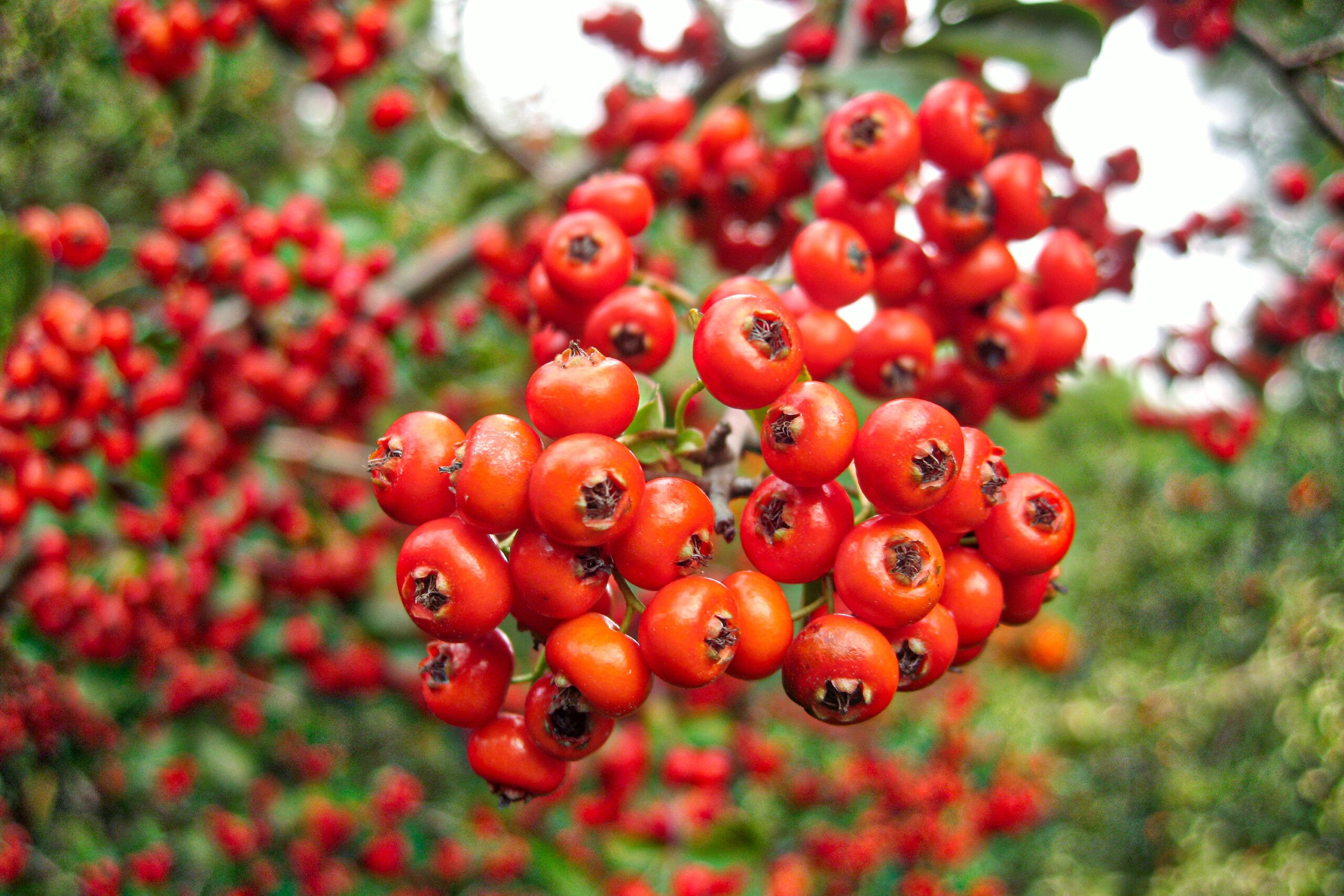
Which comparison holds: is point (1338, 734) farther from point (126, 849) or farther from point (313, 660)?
point (126, 849)

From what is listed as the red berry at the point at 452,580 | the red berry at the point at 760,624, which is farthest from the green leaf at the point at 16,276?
the red berry at the point at 760,624

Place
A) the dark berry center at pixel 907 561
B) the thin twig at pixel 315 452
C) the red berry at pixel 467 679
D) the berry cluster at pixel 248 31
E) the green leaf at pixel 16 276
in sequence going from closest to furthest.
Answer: the dark berry center at pixel 907 561, the red berry at pixel 467 679, the green leaf at pixel 16 276, the berry cluster at pixel 248 31, the thin twig at pixel 315 452

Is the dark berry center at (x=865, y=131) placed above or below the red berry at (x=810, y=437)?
above

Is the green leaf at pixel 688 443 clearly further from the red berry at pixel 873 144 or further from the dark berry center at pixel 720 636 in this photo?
the red berry at pixel 873 144

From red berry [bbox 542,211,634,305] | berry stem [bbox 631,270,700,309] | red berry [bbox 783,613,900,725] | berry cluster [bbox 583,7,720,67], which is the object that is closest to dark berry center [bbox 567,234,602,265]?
red berry [bbox 542,211,634,305]

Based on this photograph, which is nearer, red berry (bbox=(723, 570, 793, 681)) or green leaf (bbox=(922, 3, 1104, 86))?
red berry (bbox=(723, 570, 793, 681))

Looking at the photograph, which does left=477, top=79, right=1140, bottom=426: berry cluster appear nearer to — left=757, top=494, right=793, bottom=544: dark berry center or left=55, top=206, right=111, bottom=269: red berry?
left=757, top=494, right=793, bottom=544: dark berry center
